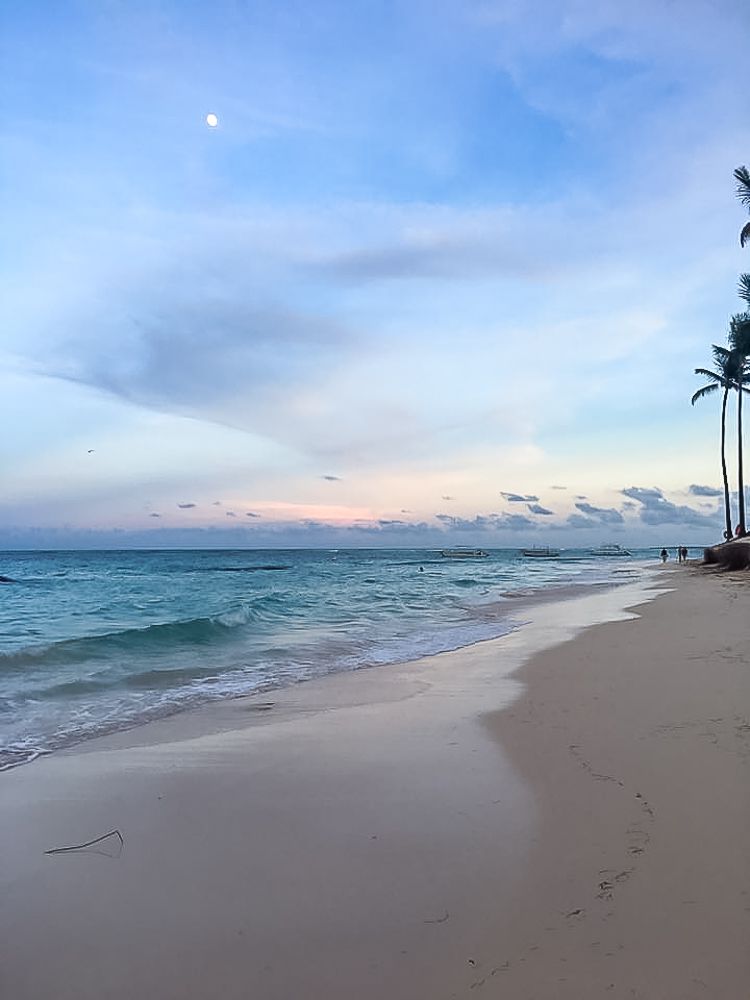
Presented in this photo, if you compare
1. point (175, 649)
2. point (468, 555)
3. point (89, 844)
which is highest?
point (89, 844)

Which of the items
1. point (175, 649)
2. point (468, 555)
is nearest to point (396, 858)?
point (175, 649)

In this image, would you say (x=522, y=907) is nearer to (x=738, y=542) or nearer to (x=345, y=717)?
(x=345, y=717)

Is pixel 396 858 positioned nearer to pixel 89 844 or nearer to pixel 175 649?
pixel 89 844

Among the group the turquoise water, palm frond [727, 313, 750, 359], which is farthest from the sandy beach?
palm frond [727, 313, 750, 359]

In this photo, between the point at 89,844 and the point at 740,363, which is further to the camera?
the point at 740,363

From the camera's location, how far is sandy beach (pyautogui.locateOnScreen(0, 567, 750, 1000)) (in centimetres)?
259

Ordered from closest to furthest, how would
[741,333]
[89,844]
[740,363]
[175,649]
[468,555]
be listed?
1. [89,844]
2. [175,649]
3. [741,333]
4. [740,363]
5. [468,555]

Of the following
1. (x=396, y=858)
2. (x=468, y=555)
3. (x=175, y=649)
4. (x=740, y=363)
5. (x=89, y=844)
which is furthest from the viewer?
(x=468, y=555)

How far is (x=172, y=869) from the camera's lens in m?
3.51

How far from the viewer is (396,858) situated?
3529 mm

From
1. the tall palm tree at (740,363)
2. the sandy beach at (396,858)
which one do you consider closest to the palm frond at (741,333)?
the tall palm tree at (740,363)

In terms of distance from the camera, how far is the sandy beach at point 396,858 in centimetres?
259

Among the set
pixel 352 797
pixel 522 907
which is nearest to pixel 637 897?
pixel 522 907

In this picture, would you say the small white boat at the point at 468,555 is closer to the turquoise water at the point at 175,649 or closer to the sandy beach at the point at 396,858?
the turquoise water at the point at 175,649
